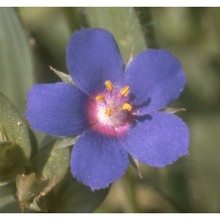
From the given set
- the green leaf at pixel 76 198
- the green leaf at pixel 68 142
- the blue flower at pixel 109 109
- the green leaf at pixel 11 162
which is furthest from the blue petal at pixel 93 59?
the green leaf at pixel 76 198

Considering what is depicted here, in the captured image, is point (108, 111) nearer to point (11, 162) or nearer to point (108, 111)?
point (108, 111)

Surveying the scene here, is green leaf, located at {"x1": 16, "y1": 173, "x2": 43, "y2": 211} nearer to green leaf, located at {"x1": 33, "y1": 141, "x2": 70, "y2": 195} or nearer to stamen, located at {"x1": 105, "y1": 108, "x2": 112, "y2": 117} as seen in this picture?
green leaf, located at {"x1": 33, "y1": 141, "x2": 70, "y2": 195}

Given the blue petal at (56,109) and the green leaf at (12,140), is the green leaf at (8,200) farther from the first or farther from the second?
the blue petal at (56,109)

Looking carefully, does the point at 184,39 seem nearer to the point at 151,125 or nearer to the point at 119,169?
the point at 151,125

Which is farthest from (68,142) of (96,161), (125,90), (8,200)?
(8,200)

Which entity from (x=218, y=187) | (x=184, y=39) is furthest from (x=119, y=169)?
(x=184, y=39)

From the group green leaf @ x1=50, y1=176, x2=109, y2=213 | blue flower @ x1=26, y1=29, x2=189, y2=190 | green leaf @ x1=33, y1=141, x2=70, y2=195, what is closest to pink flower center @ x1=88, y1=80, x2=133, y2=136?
blue flower @ x1=26, y1=29, x2=189, y2=190
